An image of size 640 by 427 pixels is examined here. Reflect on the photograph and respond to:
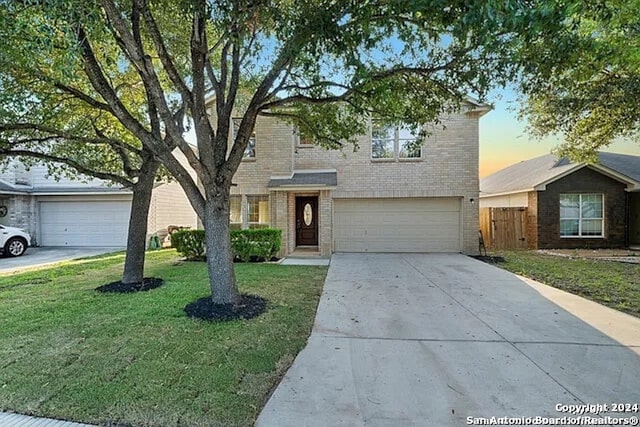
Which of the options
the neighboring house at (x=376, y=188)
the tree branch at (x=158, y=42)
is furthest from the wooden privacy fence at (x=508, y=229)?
the tree branch at (x=158, y=42)

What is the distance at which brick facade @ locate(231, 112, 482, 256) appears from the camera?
1315 centimetres

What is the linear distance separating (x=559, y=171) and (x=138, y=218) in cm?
1684

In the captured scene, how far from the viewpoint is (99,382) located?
11.4 ft

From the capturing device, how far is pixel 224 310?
18.6 ft

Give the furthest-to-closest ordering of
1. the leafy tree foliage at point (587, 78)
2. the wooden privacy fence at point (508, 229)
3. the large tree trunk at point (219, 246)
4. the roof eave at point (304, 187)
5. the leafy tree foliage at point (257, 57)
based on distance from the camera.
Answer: the wooden privacy fence at point (508, 229), the roof eave at point (304, 187), the large tree trunk at point (219, 246), the leafy tree foliage at point (587, 78), the leafy tree foliage at point (257, 57)

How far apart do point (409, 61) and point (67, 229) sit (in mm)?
18428

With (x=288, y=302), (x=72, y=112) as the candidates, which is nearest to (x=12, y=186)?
(x=72, y=112)

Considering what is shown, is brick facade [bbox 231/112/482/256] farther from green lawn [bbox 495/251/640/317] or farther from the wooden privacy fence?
the wooden privacy fence

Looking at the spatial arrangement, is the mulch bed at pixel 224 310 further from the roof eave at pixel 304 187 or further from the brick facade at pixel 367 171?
the brick facade at pixel 367 171

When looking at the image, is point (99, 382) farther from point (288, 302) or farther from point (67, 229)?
point (67, 229)

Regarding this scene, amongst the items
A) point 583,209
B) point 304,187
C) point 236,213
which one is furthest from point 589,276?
point 236,213

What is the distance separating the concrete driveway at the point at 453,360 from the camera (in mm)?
3057

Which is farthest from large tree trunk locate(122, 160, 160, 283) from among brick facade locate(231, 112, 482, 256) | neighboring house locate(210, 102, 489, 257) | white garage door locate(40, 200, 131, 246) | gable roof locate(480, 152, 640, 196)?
gable roof locate(480, 152, 640, 196)

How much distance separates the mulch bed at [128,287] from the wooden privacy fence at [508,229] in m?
13.9
